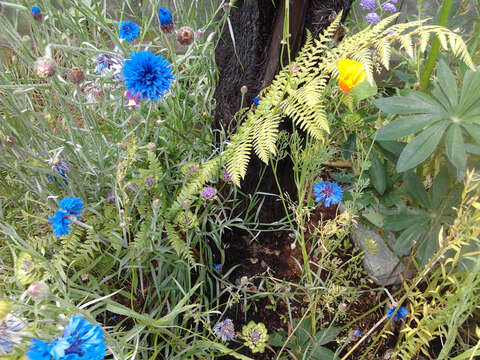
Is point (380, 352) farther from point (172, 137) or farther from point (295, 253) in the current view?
point (172, 137)

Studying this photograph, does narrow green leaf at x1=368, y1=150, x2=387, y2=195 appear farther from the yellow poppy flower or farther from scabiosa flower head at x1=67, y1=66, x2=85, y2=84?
scabiosa flower head at x1=67, y1=66, x2=85, y2=84

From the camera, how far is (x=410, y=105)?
2.86ft

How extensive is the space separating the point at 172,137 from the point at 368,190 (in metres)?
0.58

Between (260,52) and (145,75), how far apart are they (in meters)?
0.30

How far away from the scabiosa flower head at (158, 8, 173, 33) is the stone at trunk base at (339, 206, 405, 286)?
0.73 m

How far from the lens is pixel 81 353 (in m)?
0.46

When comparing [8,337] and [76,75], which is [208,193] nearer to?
[76,75]

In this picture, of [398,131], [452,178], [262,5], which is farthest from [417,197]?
[262,5]

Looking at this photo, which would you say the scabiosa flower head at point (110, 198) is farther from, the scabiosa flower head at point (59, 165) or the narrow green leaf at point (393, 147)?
the narrow green leaf at point (393, 147)

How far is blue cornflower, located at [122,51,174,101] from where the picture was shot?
0.69 meters

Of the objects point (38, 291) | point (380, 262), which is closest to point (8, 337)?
point (38, 291)

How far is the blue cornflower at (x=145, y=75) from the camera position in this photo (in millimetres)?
694

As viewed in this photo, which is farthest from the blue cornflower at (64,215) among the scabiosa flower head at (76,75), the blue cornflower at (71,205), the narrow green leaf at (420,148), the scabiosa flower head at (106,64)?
the narrow green leaf at (420,148)

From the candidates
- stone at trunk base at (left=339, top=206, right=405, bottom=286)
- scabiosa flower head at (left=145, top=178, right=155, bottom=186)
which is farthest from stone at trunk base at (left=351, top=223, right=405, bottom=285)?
scabiosa flower head at (left=145, top=178, right=155, bottom=186)
